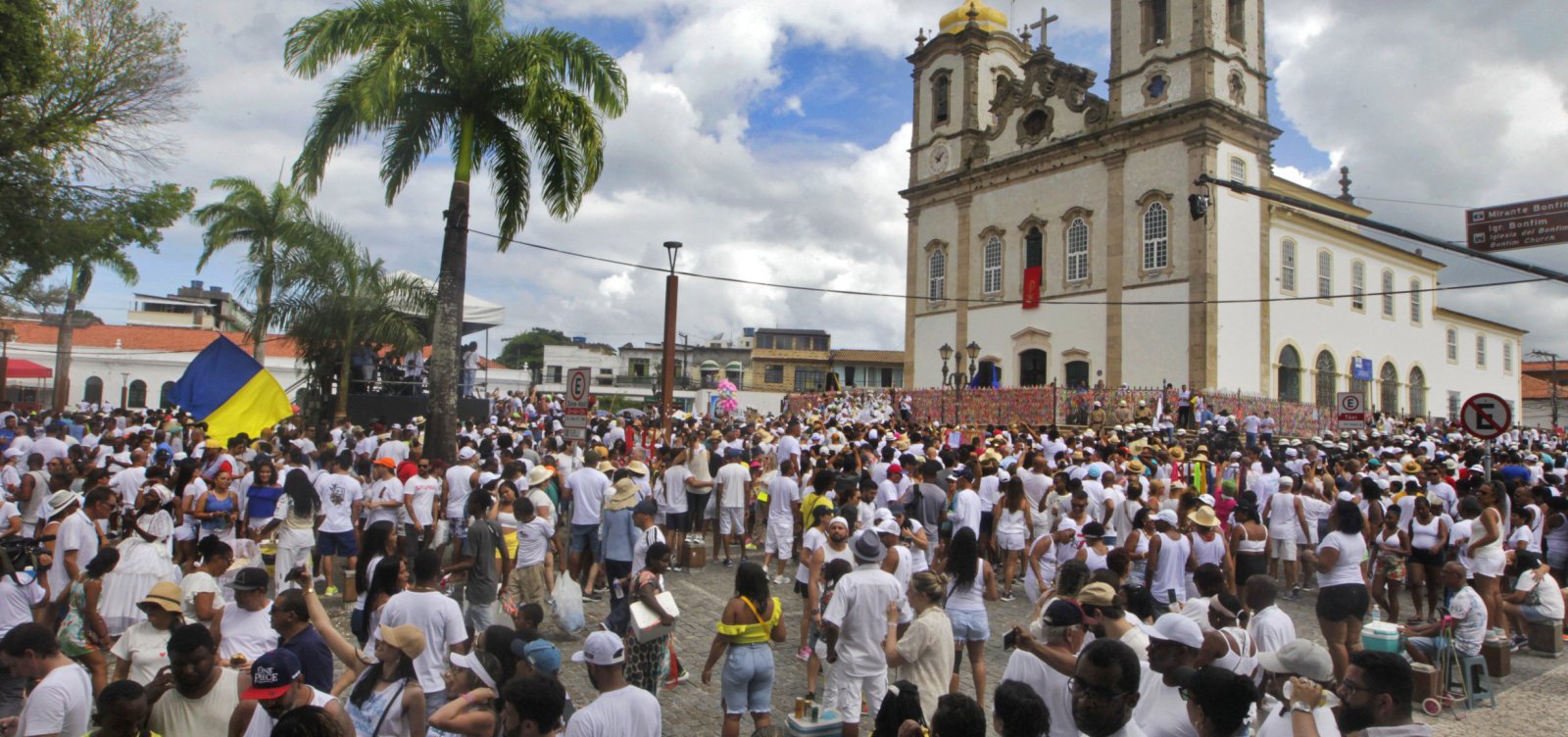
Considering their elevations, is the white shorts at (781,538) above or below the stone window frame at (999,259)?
below

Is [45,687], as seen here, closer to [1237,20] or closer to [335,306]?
[335,306]

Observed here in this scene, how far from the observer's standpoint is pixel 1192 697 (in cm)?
400

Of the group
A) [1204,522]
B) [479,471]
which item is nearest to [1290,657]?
[1204,522]

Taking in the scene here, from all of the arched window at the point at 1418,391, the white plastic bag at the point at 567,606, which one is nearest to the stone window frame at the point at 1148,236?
the arched window at the point at 1418,391

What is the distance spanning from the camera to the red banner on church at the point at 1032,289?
121 feet

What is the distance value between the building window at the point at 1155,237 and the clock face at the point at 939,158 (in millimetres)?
10371

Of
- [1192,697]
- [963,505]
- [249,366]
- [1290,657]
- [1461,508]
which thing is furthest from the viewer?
[249,366]

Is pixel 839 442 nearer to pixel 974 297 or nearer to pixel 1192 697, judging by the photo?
pixel 1192 697

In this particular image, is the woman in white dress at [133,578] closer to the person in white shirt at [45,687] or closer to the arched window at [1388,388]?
the person in white shirt at [45,687]

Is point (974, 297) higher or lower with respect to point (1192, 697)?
higher

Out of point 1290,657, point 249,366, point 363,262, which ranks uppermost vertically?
point 363,262

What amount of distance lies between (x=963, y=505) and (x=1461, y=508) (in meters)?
4.74

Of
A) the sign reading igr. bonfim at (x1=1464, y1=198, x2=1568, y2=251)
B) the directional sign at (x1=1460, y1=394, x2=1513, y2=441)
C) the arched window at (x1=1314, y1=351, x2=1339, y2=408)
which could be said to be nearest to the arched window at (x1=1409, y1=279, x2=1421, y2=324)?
the arched window at (x1=1314, y1=351, x2=1339, y2=408)

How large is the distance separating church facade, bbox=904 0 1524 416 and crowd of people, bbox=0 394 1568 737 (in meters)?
16.6
